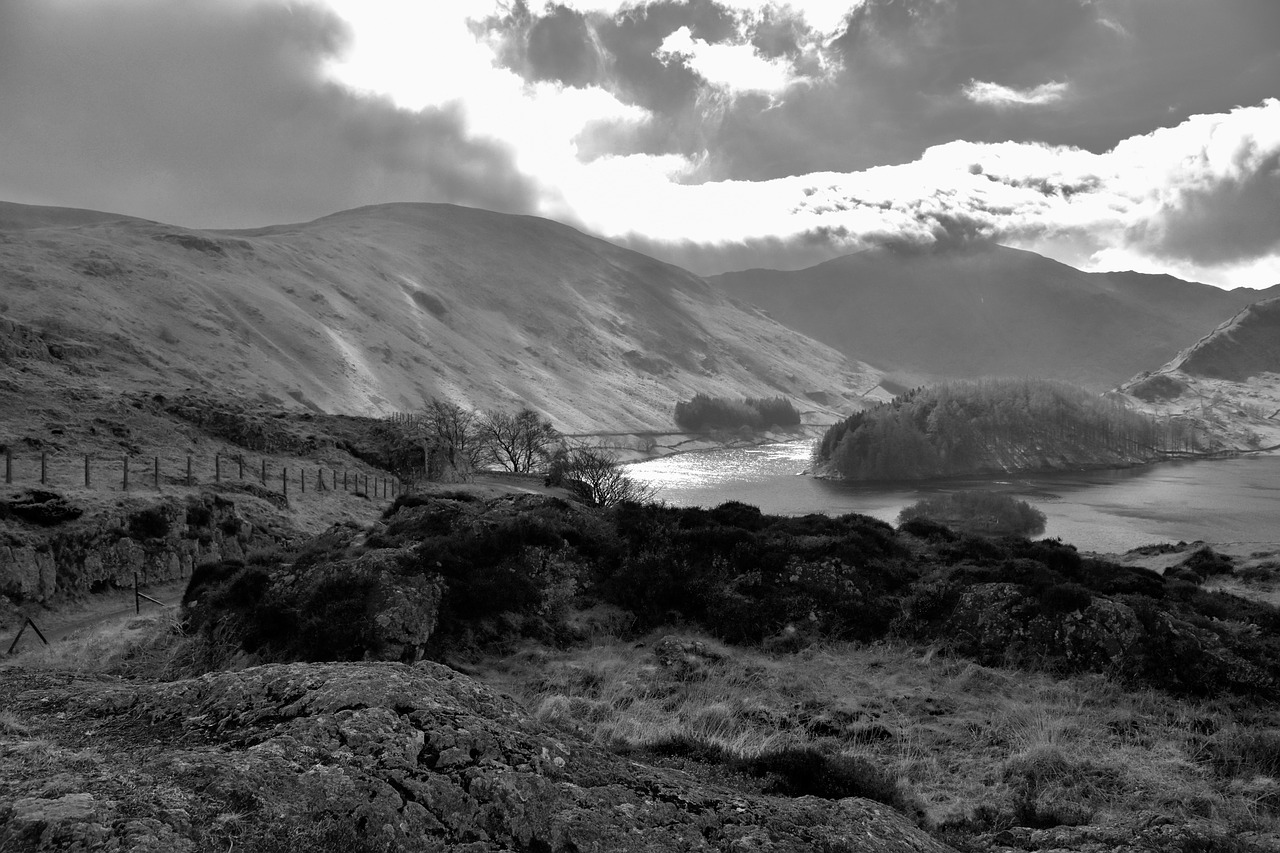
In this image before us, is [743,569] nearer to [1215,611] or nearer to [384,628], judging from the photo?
[384,628]

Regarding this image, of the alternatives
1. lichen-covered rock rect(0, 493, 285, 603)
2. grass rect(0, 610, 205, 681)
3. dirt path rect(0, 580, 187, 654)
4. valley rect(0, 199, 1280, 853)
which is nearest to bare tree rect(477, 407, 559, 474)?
valley rect(0, 199, 1280, 853)

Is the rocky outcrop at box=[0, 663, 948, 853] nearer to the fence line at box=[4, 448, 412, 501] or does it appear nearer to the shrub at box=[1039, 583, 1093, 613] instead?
the shrub at box=[1039, 583, 1093, 613]

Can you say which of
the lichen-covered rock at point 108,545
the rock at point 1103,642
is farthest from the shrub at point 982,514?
the rock at point 1103,642

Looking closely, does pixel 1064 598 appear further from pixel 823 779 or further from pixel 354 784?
pixel 354 784

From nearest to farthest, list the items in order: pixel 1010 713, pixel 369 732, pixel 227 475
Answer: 1. pixel 369 732
2. pixel 1010 713
3. pixel 227 475

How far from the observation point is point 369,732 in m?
5.75

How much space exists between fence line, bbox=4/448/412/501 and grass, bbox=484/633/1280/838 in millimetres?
25817

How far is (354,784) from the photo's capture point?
199 inches

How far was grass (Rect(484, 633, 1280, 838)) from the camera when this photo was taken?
8.09 meters

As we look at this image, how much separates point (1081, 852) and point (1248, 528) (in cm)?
9286

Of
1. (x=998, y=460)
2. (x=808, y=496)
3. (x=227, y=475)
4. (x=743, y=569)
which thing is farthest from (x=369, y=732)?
(x=998, y=460)

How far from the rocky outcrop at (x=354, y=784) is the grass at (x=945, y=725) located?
8.21 ft

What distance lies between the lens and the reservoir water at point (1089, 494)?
7694 cm

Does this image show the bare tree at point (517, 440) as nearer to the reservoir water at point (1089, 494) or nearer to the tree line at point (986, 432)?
the reservoir water at point (1089, 494)
